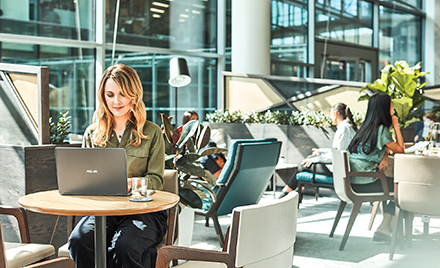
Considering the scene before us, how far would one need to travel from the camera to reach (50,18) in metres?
7.36

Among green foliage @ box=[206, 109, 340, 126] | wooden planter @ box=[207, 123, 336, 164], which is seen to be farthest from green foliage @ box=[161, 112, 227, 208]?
green foliage @ box=[206, 109, 340, 126]

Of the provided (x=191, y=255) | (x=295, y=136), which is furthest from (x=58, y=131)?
(x=295, y=136)

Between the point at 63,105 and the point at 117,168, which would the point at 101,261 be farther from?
the point at 63,105

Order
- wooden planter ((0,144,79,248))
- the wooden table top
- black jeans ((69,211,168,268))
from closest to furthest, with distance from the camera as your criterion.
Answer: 1. the wooden table top
2. black jeans ((69,211,168,268))
3. wooden planter ((0,144,79,248))

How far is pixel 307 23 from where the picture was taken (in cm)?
1127

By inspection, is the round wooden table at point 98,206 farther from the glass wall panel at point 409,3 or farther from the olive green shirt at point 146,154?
the glass wall panel at point 409,3

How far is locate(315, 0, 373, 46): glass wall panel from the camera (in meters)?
11.5

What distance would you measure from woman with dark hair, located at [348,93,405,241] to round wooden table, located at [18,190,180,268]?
242 centimetres

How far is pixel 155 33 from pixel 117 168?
731 cm

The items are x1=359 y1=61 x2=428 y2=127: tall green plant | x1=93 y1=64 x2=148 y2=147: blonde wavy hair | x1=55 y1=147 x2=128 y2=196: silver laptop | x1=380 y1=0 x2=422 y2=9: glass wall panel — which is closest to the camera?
x1=55 y1=147 x2=128 y2=196: silver laptop

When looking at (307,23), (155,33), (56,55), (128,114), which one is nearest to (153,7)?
(155,33)

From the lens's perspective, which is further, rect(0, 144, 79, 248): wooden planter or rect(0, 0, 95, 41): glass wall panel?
rect(0, 0, 95, 41): glass wall panel

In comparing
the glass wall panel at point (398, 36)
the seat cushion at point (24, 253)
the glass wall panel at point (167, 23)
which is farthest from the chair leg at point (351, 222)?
the glass wall panel at point (398, 36)

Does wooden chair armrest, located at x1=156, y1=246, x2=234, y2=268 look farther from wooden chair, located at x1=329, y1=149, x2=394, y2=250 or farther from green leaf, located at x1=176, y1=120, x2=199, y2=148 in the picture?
wooden chair, located at x1=329, y1=149, x2=394, y2=250
